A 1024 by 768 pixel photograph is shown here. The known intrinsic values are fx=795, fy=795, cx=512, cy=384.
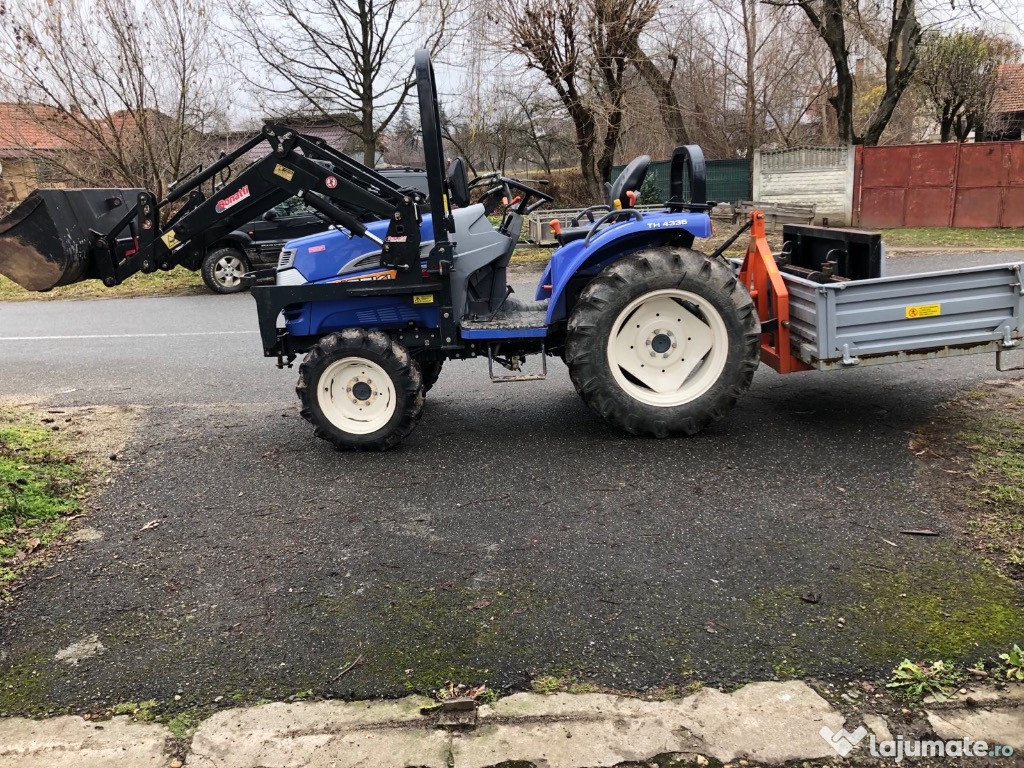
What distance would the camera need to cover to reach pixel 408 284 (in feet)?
17.2

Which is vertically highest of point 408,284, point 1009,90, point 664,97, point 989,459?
point 1009,90

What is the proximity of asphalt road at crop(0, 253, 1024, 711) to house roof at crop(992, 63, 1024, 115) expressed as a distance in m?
28.7

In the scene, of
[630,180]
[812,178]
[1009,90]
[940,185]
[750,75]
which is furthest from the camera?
[1009,90]

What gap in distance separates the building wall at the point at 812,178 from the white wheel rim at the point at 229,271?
43.1 feet

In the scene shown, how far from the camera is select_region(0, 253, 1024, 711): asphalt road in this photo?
9.90 ft

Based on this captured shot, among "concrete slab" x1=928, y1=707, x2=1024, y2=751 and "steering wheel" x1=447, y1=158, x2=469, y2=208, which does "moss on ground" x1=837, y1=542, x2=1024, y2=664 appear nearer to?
"concrete slab" x1=928, y1=707, x2=1024, y2=751

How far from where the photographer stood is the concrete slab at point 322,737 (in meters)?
2.57

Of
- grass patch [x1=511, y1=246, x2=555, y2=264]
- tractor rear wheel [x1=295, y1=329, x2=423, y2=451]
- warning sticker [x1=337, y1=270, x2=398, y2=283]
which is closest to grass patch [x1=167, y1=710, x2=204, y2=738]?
tractor rear wheel [x1=295, y1=329, x2=423, y2=451]

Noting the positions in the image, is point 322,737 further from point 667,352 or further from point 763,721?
point 667,352

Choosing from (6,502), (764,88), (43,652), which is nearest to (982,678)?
(43,652)

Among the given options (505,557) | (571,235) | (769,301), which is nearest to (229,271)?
(571,235)

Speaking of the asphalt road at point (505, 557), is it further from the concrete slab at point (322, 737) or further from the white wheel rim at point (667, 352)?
the white wheel rim at point (667, 352)

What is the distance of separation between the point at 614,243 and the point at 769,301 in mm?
1160

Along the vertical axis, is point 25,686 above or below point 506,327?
below
